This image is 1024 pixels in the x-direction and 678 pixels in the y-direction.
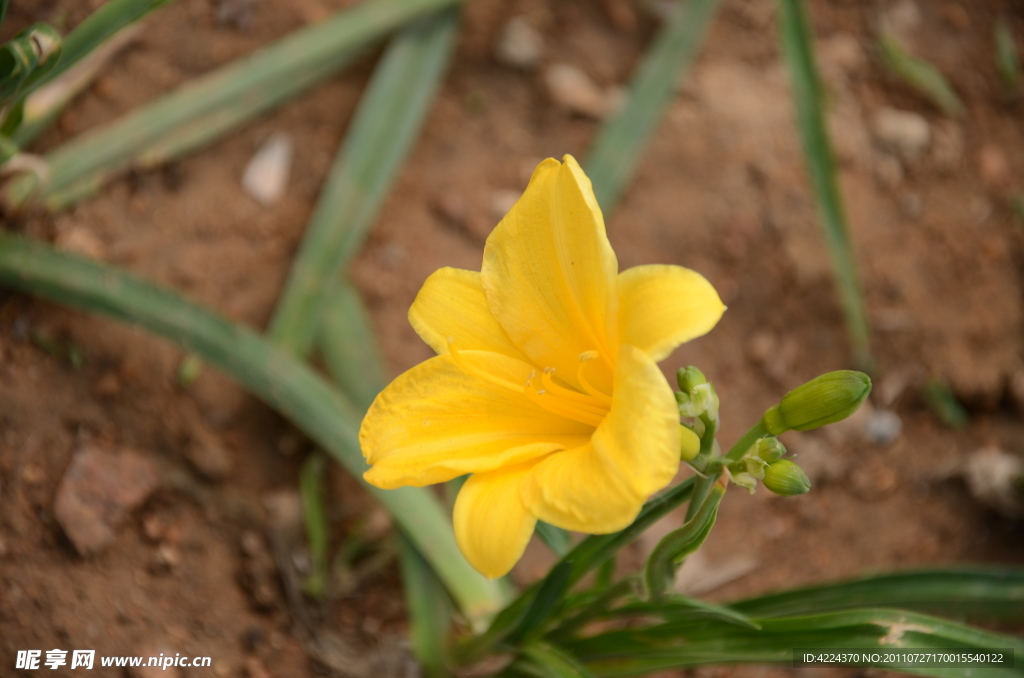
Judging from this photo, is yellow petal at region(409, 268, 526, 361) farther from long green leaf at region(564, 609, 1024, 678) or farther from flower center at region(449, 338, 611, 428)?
long green leaf at region(564, 609, 1024, 678)

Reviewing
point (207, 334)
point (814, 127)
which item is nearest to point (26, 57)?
point (207, 334)

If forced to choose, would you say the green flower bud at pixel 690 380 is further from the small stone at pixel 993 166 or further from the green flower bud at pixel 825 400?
the small stone at pixel 993 166

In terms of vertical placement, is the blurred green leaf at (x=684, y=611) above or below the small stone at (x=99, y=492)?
below

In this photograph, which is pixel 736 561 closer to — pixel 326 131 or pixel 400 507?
pixel 400 507

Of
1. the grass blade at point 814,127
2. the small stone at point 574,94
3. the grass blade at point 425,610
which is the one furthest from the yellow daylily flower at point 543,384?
the small stone at point 574,94

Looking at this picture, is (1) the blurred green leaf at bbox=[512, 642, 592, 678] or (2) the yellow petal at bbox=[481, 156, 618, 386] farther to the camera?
(1) the blurred green leaf at bbox=[512, 642, 592, 678]

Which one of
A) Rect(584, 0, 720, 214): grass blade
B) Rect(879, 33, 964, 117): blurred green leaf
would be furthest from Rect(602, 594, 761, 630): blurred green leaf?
Rect(879, 33, 964, 117): blurred green leaf

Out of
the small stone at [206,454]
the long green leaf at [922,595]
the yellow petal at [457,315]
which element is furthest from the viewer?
the small stone at [206,454]
